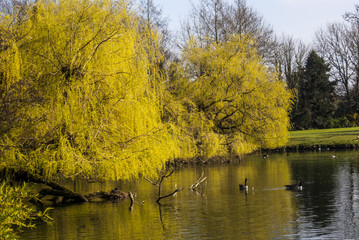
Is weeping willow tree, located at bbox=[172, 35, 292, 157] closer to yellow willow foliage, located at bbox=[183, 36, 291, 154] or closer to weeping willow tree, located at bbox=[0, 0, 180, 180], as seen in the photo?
yellow willow foliage, located at bbox=[183, 36, 291, 154]

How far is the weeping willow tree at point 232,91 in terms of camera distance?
34031 millimetres

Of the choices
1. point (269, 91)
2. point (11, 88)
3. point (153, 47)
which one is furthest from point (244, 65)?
point (11, 88)

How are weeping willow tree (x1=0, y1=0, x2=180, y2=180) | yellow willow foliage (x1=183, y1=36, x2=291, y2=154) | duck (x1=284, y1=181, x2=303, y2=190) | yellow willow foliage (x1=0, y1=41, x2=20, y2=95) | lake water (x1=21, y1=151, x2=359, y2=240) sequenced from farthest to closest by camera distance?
1. yellow willow foliage (x1=183, y1=36, x2=291, y2=154)
2. duck (x1=284, y1=181, x2=303, y2=190)
3. yellow willow foliage (x1=0, y1=41, x2=20, y2=95)
4. weeping willow tree (x1=0, y1=0, x2=180, y2=180)
5. lake water (x1=21, y1=151, x2=359, y2=240)

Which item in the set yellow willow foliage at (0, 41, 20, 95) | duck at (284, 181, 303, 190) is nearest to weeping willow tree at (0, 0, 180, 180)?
yellow willow foliage at (0, 41, 20, 95)

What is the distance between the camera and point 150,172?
1884 cm

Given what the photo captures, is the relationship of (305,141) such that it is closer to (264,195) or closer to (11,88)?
(264,195)

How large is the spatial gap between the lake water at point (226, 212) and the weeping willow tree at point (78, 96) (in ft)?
5.45

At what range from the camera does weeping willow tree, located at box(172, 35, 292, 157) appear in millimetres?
34031

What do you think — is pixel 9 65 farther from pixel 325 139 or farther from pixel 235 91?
pixel 325 139

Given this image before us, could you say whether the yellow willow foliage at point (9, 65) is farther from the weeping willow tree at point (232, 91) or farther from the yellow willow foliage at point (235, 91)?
the yellow willow foliage at point (235, 91)

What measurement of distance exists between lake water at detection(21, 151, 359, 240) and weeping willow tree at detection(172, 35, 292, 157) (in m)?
6.92

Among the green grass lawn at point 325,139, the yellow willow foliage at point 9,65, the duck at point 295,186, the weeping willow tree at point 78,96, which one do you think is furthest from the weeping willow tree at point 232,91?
the yellow willow foliage at point 9,65

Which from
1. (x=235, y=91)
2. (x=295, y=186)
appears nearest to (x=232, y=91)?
(x=235, y=91)

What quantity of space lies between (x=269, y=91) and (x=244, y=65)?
2.48 m
